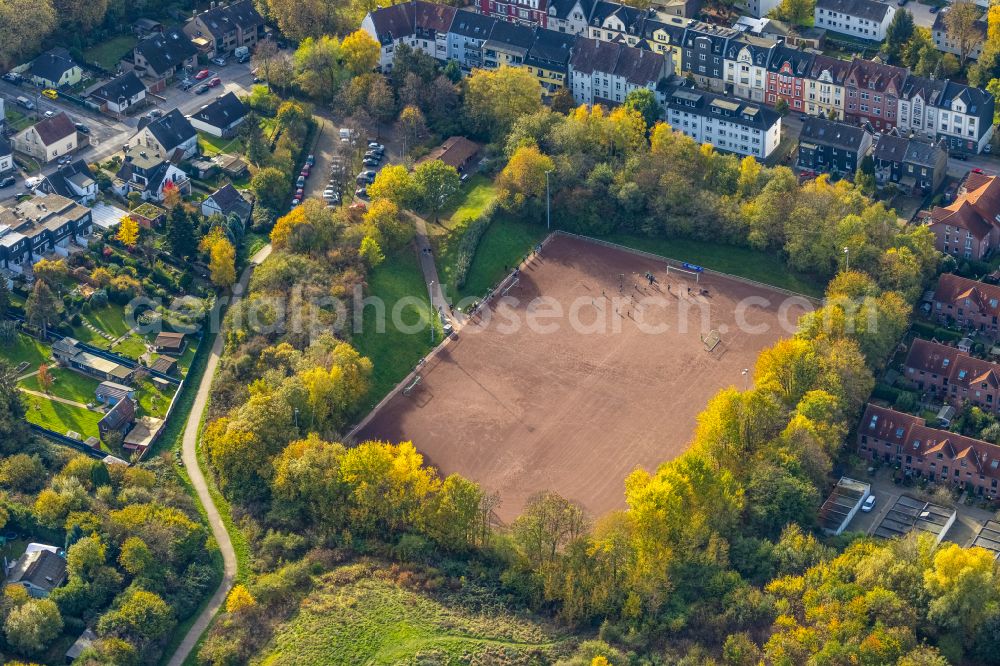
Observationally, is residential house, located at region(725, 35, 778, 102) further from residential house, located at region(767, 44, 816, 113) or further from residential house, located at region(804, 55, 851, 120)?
residential house, located at region(804, 55, 851, 120)

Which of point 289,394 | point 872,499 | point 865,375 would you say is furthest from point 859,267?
point 289,394

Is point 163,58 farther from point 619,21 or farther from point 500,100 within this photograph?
point 619,21

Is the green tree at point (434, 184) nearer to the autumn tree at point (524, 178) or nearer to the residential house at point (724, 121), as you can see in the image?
the autumn tree at point (524, 178)

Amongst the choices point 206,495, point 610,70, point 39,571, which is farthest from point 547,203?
point 39,571

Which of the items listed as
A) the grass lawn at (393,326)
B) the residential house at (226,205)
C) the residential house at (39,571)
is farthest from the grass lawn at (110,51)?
the residential house at (39,571)

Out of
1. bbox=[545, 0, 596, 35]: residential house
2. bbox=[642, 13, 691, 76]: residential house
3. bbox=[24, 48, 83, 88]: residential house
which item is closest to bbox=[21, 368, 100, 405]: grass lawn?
bbox=[24, 48, 83, 88]: residential house
